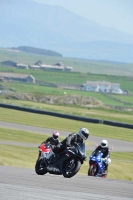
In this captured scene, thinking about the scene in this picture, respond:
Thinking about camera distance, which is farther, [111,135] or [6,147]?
[111,135]

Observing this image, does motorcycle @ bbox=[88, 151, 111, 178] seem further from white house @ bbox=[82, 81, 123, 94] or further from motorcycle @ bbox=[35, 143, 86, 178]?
white house @ bbox=[82, 81, 123, 94]

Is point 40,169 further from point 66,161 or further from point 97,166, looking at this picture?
point 97,166

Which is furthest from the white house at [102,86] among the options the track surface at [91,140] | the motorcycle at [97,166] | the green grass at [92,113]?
the motorcycle at [97,166]

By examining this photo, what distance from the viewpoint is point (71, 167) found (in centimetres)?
1784

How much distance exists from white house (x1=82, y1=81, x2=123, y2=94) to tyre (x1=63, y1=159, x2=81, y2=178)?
15966cm

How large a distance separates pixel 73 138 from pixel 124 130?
1509 inches

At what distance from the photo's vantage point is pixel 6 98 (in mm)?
92500

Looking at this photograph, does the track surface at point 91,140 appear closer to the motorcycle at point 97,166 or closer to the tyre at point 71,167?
the motorcycle at point 97,166

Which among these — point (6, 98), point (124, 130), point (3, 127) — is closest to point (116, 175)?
A: point (3, 127)

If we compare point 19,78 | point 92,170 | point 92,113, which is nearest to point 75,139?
point 92,170

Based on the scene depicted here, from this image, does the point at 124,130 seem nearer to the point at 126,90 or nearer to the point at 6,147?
the point at 6,147

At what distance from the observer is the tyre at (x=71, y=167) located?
1773cm

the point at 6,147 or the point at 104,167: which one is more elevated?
the point at 104,167

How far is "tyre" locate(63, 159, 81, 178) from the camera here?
1773 centimetres
